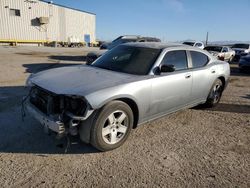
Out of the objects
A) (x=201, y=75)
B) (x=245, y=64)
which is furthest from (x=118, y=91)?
(x=245, y=64)

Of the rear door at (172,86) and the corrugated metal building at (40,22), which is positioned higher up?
the corrugated metal building at (40,22)

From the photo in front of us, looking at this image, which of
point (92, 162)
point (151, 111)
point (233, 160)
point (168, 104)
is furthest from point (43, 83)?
point (233, 160)

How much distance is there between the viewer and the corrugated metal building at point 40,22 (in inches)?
1336

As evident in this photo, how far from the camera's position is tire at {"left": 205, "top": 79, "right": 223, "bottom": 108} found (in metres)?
5.56

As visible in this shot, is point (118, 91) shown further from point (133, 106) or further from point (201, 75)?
point (201, 75)

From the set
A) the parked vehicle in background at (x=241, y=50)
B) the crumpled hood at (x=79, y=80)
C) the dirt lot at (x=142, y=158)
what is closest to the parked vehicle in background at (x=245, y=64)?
the parked vehicle in background at (x=241, y=50)

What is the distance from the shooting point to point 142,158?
3400mm

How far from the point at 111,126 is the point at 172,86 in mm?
1479

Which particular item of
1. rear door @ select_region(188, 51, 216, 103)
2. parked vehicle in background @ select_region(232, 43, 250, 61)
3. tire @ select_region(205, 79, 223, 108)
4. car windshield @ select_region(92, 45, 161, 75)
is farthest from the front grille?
parked vehicle in background @ select_region(232, 43, 250, 61)

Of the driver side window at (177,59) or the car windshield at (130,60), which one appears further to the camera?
the driver side window at (177,59)

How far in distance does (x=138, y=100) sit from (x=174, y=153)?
3.27 feet

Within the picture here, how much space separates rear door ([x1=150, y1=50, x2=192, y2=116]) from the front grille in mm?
1590

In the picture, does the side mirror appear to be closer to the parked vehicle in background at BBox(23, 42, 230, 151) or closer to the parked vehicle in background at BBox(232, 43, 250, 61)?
the parked vehicle in background at BBox(23, 42, 230, 151)

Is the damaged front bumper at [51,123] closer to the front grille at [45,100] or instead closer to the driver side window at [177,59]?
the front grille at [45,100]
